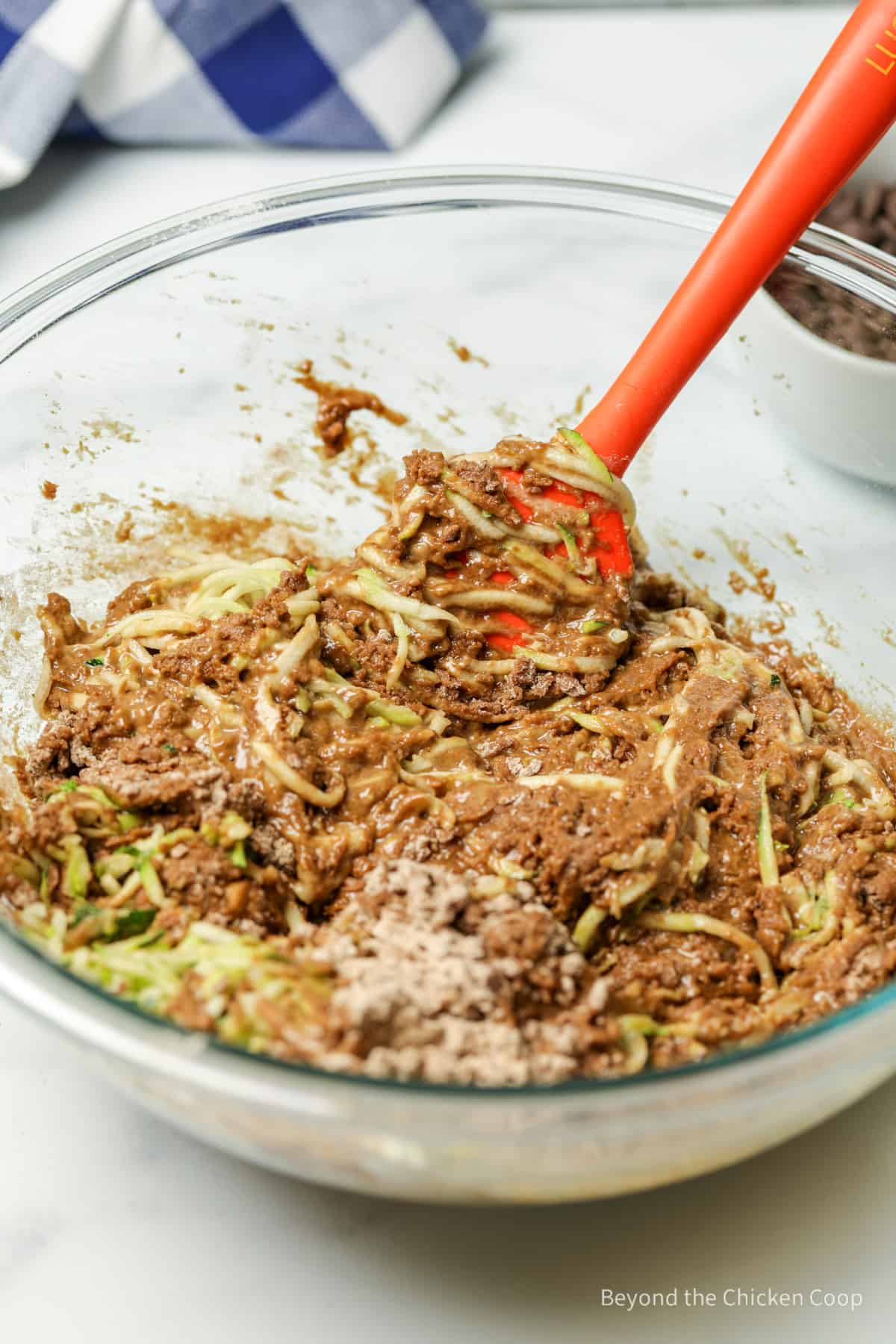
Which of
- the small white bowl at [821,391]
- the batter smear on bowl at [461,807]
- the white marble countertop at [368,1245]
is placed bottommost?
the white marble countertop at [368,1245]

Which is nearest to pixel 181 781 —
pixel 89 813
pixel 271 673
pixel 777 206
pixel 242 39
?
pixel 89 813

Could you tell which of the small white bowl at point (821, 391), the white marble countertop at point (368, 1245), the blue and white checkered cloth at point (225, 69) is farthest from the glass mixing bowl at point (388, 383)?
the blue and white checkered cloth at point (225, 69)

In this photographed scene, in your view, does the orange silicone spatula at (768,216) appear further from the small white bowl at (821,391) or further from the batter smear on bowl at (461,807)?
the small white bowl at (821,391)

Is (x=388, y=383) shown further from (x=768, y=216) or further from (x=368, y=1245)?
(x=368, y=1245)

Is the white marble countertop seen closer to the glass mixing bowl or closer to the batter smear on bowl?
the batter smear on bowl

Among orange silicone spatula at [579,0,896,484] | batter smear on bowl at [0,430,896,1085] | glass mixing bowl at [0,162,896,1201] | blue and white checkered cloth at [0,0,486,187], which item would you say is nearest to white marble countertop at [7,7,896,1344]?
batter smear on bowl at [0,430,896,1085]
